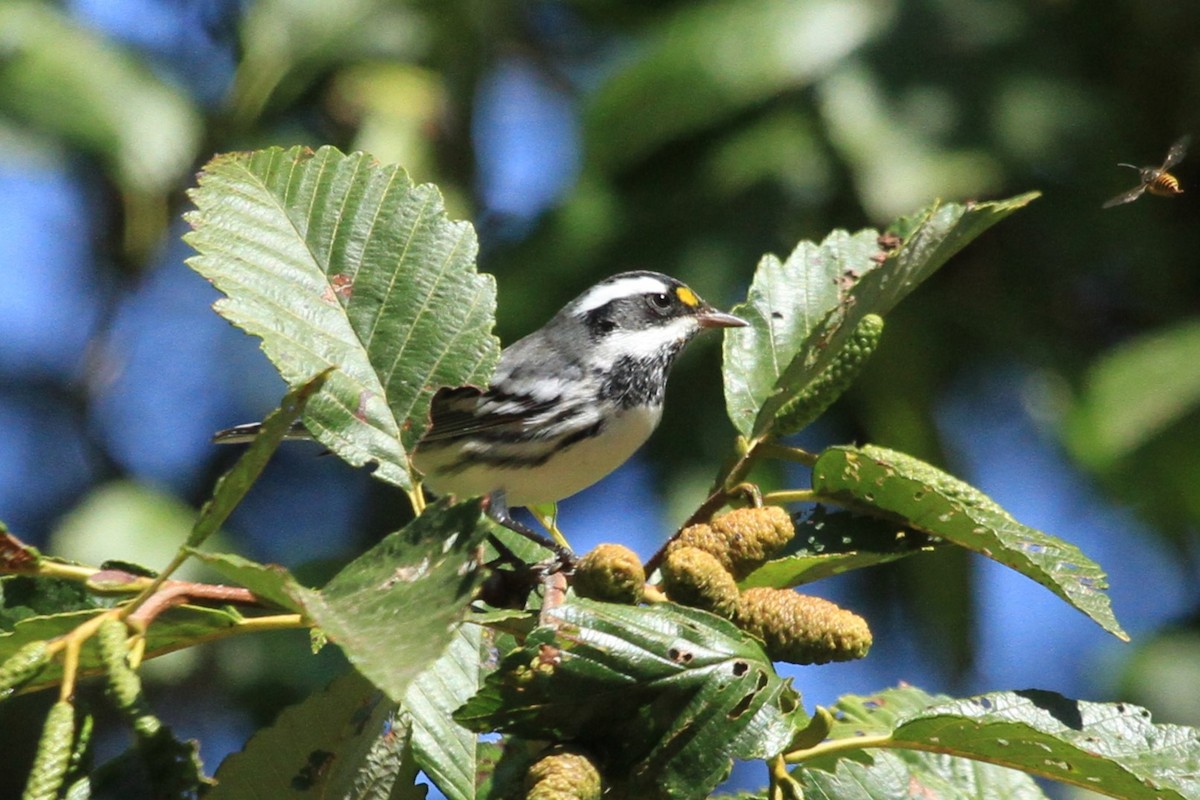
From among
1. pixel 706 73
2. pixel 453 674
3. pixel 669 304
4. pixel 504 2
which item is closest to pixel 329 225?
pixel 453 674

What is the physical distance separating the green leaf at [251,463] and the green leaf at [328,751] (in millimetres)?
416

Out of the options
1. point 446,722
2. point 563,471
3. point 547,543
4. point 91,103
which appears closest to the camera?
point 446,722

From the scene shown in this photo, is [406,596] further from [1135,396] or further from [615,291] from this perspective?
[1135,396]

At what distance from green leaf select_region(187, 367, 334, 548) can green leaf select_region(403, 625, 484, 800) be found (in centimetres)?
46

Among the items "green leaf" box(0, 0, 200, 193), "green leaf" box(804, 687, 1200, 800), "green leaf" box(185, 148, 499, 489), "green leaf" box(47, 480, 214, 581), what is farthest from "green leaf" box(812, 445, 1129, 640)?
"green leaf" box(0, 0, 200, 193)

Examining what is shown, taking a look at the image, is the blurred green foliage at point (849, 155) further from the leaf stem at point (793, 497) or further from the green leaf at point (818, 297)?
the leaf stem at point (793, 497)

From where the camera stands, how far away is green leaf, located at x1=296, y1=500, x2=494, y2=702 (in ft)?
4.02

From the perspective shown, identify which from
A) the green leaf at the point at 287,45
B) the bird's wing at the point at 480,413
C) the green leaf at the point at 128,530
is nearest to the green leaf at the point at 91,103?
the green leaf at the point at 287,45

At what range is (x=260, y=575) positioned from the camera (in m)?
1.31

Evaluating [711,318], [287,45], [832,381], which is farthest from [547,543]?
[287,45]

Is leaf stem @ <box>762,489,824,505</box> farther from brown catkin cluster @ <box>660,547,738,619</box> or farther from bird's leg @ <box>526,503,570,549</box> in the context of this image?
bird's leg @ <box>526,503,570,549</box>

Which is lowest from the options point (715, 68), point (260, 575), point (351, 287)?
point (260, 575)

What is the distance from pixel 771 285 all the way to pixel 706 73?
7.95 feet

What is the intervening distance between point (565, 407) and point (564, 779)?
83.4 inches
